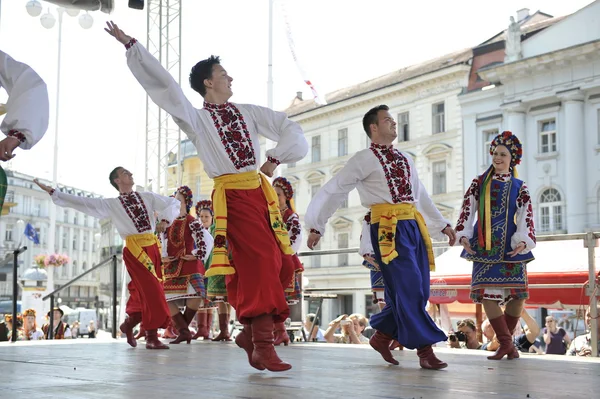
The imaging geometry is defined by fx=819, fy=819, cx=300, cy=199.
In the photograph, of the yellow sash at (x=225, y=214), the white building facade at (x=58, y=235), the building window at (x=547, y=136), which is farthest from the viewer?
the white building facade at (x=58, y=235)

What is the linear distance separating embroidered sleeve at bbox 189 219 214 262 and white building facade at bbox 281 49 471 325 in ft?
70.5

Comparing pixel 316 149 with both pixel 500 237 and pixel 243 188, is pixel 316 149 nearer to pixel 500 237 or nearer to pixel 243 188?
pixel 500 237

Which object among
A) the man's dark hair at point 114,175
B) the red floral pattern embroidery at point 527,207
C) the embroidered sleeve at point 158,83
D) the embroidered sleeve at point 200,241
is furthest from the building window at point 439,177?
the embroidered sleeve at point 158,83

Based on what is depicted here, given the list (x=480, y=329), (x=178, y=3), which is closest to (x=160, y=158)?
(x=178, y=3)

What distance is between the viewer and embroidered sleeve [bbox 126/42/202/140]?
13.9 feet

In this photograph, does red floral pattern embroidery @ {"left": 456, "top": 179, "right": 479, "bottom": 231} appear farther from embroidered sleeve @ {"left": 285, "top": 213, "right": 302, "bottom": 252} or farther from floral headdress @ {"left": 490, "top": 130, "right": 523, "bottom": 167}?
embroidered sleeve @ {"left": 285, "top": 213, "right": 302, "bottom": 252}

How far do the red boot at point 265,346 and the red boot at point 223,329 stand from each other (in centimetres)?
437

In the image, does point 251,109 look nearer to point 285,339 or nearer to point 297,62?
point 285,339

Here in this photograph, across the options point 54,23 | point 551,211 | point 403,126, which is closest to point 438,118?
point 403,126

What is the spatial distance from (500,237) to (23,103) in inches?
135

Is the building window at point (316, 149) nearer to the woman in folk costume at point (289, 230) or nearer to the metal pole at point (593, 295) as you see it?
the woman in folk costume at point (289, 230)

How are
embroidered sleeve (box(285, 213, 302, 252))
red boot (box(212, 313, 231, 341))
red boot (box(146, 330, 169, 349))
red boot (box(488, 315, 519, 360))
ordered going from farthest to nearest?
red boot (box(212, 313, 231, 341))
embroidered sleeve (box(285, 213, 302, 252))
red boot (box(146, 330, 169, 349))
red boot (box(488, 315, 519, 360))

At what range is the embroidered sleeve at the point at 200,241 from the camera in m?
7.56

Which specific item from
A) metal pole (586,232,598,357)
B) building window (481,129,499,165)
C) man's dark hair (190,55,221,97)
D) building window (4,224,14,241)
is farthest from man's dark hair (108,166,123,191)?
building window (4,224,14,241)
